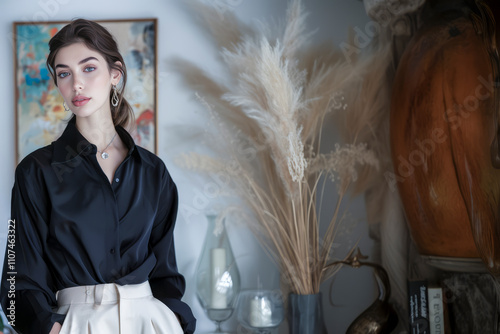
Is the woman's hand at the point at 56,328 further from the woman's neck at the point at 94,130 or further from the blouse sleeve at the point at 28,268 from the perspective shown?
the woman's neck at the point at 94,130

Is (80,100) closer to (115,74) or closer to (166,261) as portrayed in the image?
(115,74)

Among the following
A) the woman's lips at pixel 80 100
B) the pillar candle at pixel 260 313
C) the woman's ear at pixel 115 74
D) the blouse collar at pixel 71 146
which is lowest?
the pillar candle at pixel 260 313

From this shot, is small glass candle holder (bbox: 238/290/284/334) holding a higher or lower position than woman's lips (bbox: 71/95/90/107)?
lower

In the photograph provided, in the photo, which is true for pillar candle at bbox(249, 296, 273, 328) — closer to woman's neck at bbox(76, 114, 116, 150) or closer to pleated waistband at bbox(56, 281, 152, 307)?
pleated waistband at bbox(56, 281, 152, 307)

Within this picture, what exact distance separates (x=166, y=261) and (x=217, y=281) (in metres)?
0.34

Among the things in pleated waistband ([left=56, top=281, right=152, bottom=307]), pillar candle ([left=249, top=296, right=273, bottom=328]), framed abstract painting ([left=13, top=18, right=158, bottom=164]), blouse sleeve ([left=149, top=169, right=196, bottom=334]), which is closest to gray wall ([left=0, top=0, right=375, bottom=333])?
framed abstract painting ([left=13, top=18, right=158, bottom=164])

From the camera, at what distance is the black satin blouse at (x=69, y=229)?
4.80ft

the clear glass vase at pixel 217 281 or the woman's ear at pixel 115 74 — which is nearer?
the woman's ear at pixel 115 74

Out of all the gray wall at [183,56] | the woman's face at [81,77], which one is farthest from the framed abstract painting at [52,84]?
the woman's face at [81,77]

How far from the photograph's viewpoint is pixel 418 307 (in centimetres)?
189

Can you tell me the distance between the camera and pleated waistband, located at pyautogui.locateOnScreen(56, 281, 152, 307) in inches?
58.1

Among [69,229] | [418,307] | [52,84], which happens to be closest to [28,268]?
[69,229]

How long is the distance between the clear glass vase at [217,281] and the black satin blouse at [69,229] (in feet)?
1.16

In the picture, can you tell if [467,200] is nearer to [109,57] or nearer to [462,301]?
[462,301]
